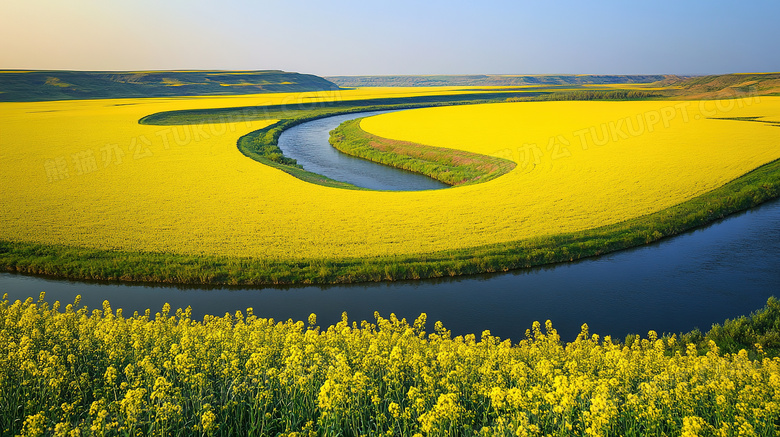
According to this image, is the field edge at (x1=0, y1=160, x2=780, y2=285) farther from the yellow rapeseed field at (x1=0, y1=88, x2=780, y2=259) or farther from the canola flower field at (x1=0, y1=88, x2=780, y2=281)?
the yellow rapeseed field at (x1=0, y1=88, x2=780, y2=259)

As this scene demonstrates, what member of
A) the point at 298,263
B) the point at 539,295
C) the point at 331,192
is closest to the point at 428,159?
the point at 331,192

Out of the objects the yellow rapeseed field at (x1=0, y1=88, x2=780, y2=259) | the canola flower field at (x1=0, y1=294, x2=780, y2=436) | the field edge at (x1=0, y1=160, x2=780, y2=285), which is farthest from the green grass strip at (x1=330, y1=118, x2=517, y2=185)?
the canola flower field at (x1=0, y1=294, x2=780, y2=436)

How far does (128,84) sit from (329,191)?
119 meters

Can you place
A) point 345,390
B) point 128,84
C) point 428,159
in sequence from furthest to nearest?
1. point 128,84
2. point 428,159
3. point 345,390

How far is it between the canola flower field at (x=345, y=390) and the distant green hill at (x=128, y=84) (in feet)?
371

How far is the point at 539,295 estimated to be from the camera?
1750 cm

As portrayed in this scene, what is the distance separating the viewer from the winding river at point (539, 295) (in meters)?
15.8

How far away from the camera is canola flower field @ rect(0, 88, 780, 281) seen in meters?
21.6

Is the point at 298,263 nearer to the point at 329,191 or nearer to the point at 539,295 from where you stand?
the point at 539,295

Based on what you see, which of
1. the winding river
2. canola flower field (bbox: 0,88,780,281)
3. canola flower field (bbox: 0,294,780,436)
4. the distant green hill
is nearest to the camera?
canola flower field (bbox: 0,294,780,436)

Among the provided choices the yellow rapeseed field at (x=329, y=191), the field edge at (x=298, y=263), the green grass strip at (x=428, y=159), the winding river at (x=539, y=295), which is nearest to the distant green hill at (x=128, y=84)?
the yellow rapeseed field at (x=329, y=191)

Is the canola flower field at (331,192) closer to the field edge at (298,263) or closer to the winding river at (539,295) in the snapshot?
the field edge at (298,263)

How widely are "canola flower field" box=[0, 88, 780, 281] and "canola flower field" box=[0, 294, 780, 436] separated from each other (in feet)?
33.5

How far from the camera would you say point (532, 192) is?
95.4 ft
